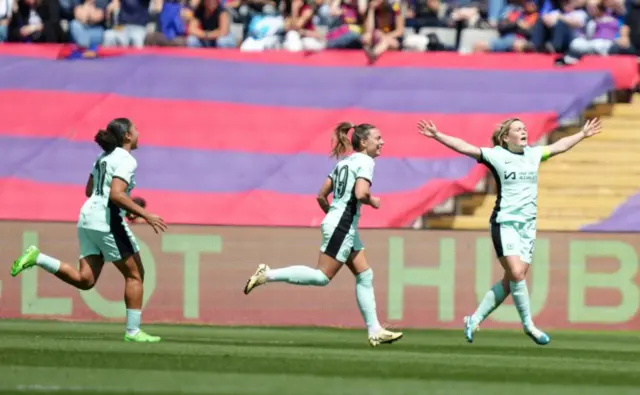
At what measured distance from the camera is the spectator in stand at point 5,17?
2459cm

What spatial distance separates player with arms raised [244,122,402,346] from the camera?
43.5ft

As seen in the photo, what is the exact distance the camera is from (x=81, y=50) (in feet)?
79.7

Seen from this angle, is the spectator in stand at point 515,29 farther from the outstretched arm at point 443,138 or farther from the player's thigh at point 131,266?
the player's thigh at point 131,266

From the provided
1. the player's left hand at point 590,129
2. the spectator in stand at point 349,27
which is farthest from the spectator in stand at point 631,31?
the player's left hand at point 590,129

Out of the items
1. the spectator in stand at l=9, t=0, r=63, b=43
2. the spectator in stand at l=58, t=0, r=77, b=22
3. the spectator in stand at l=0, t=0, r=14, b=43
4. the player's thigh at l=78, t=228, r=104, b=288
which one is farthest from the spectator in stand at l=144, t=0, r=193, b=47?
the player's thigh at l=78, t=228, r=104, b=288

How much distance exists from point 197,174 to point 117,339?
27.4 ft

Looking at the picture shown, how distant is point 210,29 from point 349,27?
218 centimetres

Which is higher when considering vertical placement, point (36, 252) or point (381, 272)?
point (36, 252)

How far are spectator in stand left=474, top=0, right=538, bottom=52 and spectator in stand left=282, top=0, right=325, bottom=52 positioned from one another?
238 cm

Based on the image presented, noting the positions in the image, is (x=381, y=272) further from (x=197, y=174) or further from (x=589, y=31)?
(x=589, y=31)

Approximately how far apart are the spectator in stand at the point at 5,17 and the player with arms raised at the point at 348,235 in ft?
40.6

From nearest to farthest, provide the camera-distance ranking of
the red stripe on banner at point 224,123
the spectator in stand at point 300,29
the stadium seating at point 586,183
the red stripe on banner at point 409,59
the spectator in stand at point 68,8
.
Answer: the stadium seating at point 586,183 → the red stripe on banner at point 224,123 → the red stripe on banner at point 409,59 → the spectator in stand at point 300,29 → the spectator in stand at point 68,8

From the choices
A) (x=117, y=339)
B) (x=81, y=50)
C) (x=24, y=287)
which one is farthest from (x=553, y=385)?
(x=81, y=50)

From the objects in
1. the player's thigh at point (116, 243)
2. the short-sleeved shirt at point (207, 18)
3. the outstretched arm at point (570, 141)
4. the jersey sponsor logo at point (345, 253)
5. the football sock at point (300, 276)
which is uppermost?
the outstretched arm at point (570, 141)
